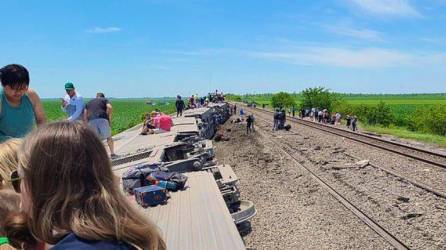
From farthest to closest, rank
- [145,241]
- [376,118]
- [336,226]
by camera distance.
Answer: [376,118] → [336,226] → [145,241]

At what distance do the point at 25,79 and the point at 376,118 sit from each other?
52728 mm

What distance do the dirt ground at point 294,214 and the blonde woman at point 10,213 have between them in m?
6.36

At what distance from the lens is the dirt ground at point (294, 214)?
8.20 m

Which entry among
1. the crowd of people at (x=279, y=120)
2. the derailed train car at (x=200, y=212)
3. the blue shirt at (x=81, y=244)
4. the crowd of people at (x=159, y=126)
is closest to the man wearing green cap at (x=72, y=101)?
the derailed train car at (x=200, y=212)

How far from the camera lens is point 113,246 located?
1549 millimetres

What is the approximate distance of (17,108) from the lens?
408 cm

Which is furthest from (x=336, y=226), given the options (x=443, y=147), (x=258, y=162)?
(x=443, y=147)

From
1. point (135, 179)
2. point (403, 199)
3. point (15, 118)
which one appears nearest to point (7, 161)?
point (15, 118)

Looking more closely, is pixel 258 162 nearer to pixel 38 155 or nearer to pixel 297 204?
pixel 297 204

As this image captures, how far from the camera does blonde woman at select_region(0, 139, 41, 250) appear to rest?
1.77 metres

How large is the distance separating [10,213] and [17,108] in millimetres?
2280

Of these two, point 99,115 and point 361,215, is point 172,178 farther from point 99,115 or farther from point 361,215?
point 361,215

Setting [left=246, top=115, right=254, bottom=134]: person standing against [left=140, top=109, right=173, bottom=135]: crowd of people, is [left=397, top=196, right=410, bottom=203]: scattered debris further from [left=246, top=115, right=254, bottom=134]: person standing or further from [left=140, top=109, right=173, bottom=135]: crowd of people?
[left=246, top=115, right=254, bottom=134]: person standing

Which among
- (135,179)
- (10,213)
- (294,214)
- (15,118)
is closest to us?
(10,213)
